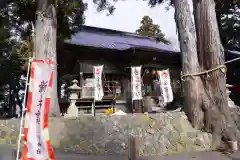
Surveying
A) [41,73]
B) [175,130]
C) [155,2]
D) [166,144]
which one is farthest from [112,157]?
[155,2]

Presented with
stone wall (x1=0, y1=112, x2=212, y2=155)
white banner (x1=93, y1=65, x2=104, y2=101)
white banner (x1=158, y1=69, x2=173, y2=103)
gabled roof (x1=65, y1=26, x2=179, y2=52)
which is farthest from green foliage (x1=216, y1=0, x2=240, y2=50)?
stone wall (x1=0, y1=112, x2=212, y2=155)

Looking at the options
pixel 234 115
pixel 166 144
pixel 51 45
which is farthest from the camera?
pixel 51 45

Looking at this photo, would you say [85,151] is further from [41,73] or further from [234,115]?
[234,115]

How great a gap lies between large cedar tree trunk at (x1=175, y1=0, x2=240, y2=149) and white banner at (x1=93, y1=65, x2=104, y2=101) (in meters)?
5.75

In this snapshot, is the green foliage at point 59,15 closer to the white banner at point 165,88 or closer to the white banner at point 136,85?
the white banner at point 136,85

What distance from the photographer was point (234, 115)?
7664 mm

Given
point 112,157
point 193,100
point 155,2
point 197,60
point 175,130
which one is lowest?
point 112,157

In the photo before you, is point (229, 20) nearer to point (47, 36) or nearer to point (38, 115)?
point (47, 36)

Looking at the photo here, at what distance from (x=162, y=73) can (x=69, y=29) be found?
5.60 metres

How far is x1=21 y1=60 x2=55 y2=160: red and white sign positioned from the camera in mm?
3648

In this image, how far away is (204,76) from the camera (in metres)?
7.15

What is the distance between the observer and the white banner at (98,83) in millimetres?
12078

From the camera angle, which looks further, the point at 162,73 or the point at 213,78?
the point at 162,73

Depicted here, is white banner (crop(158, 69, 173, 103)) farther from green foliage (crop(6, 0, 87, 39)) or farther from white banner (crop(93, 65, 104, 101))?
green foliage (crop(6, 0, 87, 39))
